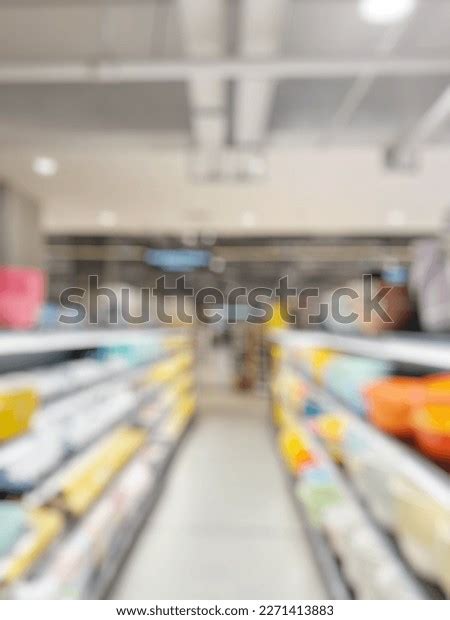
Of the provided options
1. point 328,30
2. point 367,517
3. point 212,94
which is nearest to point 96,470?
point 367,517

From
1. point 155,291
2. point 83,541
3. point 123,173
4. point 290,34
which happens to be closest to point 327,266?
point 155,291

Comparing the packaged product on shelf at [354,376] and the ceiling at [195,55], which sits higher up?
the ceiling at [195,55]

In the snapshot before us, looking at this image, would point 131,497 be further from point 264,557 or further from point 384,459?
point 384,459

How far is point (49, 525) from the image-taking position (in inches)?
88.8

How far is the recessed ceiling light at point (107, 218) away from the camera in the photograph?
8.67 m

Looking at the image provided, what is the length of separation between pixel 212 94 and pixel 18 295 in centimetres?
250

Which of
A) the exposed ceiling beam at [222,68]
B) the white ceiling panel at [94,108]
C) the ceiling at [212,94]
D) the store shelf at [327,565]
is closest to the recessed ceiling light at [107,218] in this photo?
the ceiling at [212,94]

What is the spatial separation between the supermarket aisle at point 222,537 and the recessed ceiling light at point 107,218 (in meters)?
3.74

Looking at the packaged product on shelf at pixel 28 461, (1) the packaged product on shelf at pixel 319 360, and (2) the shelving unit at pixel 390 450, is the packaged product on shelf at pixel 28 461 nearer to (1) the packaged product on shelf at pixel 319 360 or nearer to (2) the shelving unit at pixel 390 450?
(2) the shelving unit at pixel 390 450

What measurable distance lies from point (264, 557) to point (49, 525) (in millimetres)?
1852

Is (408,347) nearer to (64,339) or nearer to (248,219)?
(64,339)

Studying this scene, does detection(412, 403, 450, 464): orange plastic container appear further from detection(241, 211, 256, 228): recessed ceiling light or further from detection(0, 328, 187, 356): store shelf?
detection(241, 211, 256, 228): recessed ceiling light

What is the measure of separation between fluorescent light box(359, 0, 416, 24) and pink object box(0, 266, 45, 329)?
244 centimetres

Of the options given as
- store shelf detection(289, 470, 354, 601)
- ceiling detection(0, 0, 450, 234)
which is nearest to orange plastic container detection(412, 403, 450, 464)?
store shelf detection(289, 470, 354, 601)
